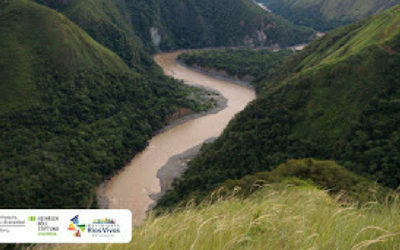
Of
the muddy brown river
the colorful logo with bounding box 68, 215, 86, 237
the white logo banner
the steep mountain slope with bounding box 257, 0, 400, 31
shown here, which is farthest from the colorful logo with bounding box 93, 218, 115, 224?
the steep mountain slope with bounding box 257, 0, 400, 31

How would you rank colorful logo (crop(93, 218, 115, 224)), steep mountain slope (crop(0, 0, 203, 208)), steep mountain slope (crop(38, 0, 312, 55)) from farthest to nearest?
1. steep mountain slope (crop(38, 0, 312, 55))
2. steep mountain slope (crop(0, 0, 203, 208))
3. colorful logo (crop(93, 218, 115, 224))

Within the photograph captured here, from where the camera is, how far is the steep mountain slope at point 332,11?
496 feet

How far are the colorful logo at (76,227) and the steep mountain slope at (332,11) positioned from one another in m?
164

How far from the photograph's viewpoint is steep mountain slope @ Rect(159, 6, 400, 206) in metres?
34.1

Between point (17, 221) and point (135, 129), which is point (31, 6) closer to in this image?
point (135, 129)

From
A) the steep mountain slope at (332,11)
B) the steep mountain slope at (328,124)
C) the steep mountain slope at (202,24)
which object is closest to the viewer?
the steep mountain slope at (328,124)

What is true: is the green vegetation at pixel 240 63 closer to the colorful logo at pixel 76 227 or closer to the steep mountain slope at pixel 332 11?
the steep mountain slope at pixel 332 11

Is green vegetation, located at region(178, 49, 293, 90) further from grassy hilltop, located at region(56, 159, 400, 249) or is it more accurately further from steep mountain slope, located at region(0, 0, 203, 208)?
grassy hilltop, located at region(56, 159, 400, 249)

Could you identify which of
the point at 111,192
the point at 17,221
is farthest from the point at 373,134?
the point at 17,221

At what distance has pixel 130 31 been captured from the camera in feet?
353

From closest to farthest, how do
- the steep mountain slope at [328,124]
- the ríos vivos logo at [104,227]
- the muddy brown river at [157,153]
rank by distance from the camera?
1. the ríos vivos logo at [104,227]
2. the steep mountain slope at [328,124]
3. the muddy brown river at [157,153]

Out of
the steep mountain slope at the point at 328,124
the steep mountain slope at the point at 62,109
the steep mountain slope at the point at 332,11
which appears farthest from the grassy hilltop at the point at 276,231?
the steep mountain slope at the point at 332,11

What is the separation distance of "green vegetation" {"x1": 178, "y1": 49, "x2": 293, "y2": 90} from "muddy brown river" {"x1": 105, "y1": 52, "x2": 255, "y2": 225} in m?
5.72

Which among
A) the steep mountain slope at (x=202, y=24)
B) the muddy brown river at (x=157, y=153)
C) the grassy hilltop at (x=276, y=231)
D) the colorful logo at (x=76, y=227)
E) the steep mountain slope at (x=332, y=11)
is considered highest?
the steep mountain slope at (x=332, y=11)
